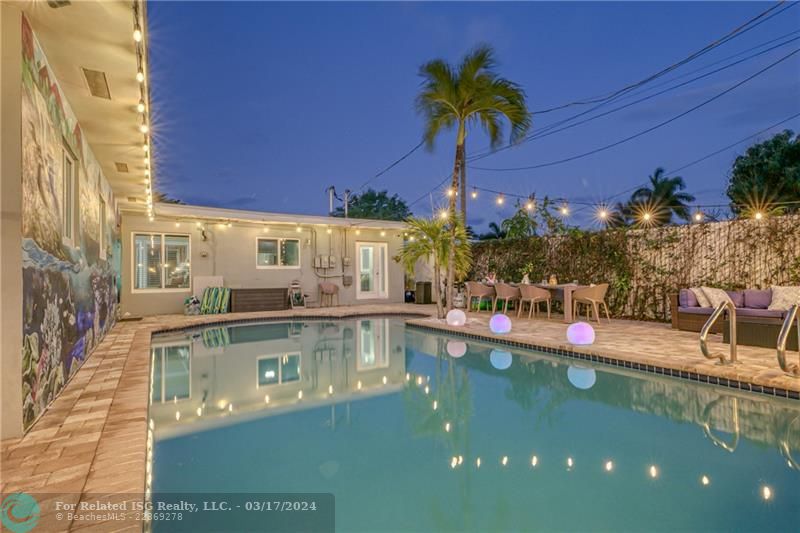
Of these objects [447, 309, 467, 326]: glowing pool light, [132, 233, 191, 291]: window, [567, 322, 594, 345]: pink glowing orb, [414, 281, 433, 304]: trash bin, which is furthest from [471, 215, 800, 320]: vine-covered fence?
[132, 233, 191, 291]: window

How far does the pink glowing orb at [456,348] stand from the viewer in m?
6.49

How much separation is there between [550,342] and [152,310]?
9.66 meters

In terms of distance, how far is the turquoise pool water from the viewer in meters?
2.32

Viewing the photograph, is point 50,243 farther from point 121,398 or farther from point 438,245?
point 438,245

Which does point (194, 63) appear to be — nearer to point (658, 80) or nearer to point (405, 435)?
point (658, 80)

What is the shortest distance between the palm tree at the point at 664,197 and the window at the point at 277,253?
1904 centimetres

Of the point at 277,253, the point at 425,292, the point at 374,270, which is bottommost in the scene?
the point at 425,292

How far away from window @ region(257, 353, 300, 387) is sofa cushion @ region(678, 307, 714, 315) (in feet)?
21.3

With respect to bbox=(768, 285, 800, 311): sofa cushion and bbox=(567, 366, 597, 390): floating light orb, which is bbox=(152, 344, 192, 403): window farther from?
bbox=(768, 285, 800, 311): sofa cushion

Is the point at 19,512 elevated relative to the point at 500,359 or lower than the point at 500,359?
elevated

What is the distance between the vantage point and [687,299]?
7.37 metres

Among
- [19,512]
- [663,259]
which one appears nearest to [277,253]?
[663,259]

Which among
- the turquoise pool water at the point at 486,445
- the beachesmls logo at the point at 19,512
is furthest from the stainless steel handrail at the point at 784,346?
the beachesmls logo at the point at 19,512

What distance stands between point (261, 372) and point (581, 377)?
394 centimetres
